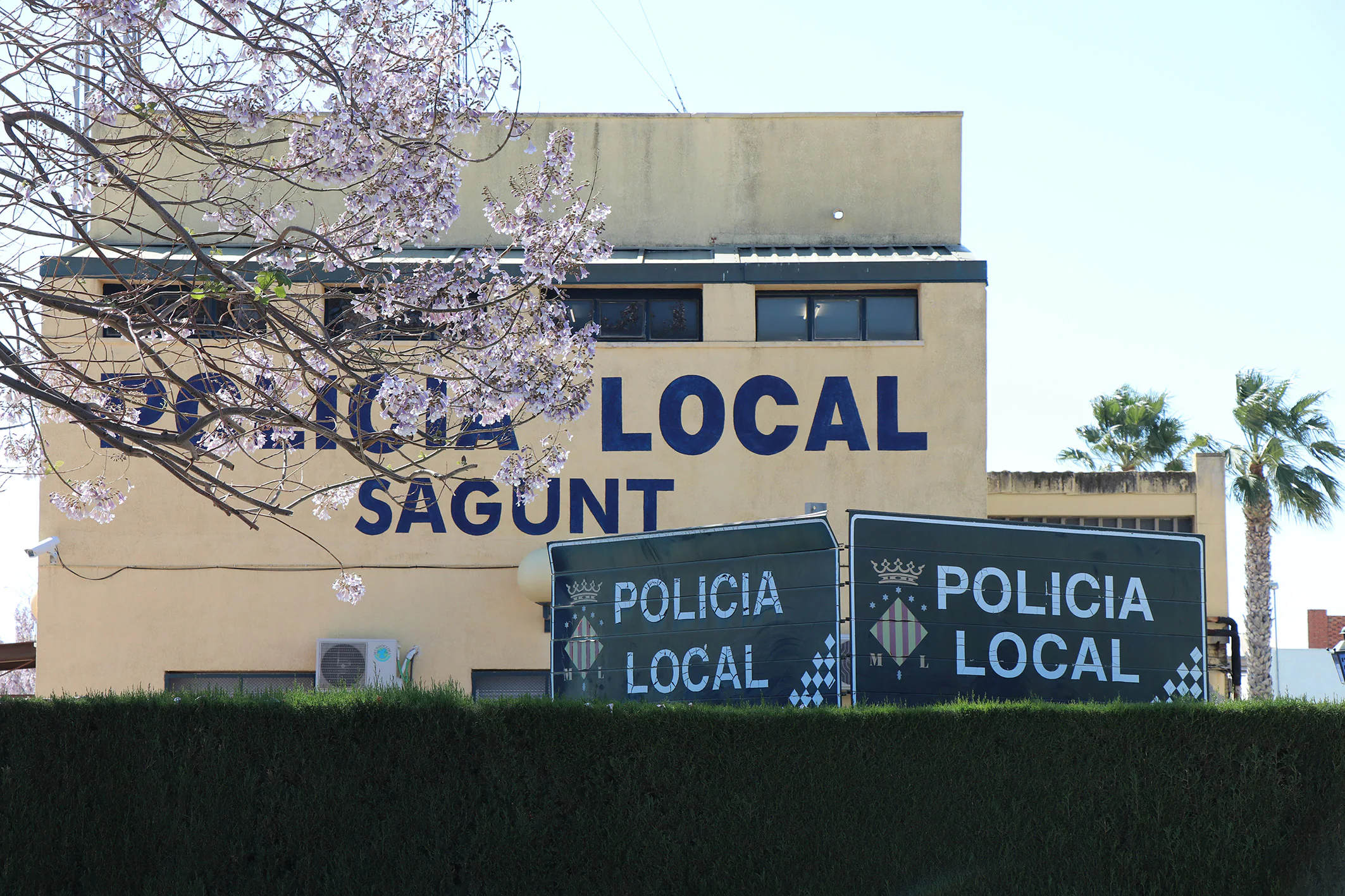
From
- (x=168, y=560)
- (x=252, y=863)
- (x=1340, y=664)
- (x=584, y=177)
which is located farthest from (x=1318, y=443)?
(x=252, y=863)

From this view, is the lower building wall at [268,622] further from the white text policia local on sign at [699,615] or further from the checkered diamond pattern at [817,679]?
the checkered diamond pattern at [817,679]

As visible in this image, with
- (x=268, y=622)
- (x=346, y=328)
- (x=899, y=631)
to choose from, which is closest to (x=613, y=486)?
(x=346, y=328)

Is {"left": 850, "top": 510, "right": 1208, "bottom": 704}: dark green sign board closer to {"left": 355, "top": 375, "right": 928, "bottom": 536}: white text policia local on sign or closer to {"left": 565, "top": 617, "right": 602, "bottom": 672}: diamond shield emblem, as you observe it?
{"left": 565, "top": 617, "right": 602, "bottom": 672}: diamond shield emblem

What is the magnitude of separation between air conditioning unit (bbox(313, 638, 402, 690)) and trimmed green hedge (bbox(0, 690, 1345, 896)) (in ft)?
20.4

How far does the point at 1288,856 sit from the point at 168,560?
1219 cm

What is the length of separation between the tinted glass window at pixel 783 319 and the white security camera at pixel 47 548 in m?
8.69

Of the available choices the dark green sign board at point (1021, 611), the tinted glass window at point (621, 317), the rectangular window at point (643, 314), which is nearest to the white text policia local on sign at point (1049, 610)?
the dark green sign board at point (1021, 611)

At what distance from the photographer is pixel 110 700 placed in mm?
Answer: 8836

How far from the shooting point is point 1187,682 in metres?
9.98

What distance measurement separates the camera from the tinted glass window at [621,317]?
633 inches

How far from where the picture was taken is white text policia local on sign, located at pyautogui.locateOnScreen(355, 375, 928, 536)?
15.5m

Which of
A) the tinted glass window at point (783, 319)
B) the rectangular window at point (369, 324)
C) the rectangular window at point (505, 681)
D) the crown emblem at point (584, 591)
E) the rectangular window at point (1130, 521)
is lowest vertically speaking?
the rectangular window at point (505, 681)

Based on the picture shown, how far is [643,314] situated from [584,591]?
6.10 metres

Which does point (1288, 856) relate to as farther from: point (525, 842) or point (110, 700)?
point (110, 700)
